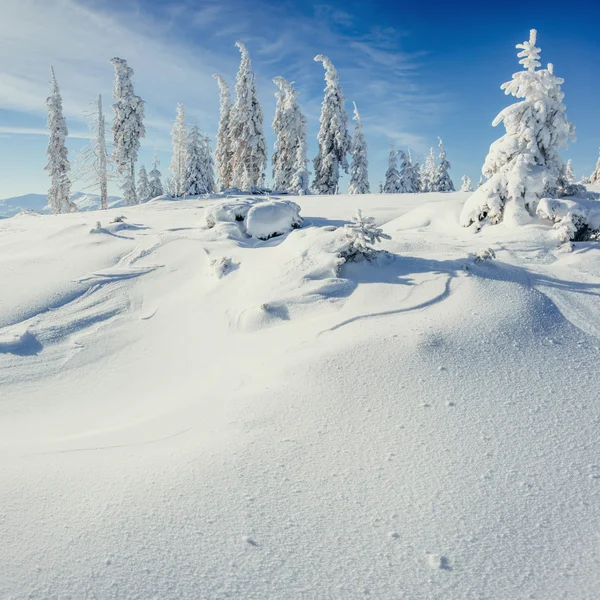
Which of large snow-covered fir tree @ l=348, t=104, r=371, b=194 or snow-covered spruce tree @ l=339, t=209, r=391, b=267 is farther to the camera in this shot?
large snow-covered fir tree @ l=348, t=104, r=371, b=194

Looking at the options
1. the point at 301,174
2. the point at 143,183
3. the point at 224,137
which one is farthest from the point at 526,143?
the point at 143,183

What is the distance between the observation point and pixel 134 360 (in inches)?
262

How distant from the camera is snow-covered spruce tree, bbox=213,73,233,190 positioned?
41.8 meters

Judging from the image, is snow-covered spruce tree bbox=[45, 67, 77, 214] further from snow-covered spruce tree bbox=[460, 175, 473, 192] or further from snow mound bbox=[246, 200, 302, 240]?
snow-covered spruce tree bbox=[460, 175, 473, 192]

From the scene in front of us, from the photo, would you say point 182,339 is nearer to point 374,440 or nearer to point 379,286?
point 379,286

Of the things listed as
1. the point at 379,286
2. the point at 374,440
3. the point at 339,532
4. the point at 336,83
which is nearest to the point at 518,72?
the point at 379,286

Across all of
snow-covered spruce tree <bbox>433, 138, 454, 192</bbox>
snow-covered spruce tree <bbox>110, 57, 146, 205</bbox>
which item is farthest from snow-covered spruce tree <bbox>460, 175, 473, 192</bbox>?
snow-covered spruce tree <bbox>110, 57, 146, 205</bbox>

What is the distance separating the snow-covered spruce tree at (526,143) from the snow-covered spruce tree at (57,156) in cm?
3663

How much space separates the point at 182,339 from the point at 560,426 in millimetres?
5352

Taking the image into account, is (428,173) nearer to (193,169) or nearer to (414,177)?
(414,177)

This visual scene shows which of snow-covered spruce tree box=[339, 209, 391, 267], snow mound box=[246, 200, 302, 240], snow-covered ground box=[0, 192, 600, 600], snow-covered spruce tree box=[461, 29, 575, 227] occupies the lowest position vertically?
snow-covered ground box=[0, 192, 600, 600]

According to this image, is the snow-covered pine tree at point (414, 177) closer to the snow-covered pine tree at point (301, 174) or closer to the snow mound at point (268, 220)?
the snow-covered pine tree at point (301, 174)

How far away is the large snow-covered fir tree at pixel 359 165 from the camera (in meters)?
40.5

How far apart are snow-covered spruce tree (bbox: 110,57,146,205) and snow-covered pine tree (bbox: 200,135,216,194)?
16.8ft
